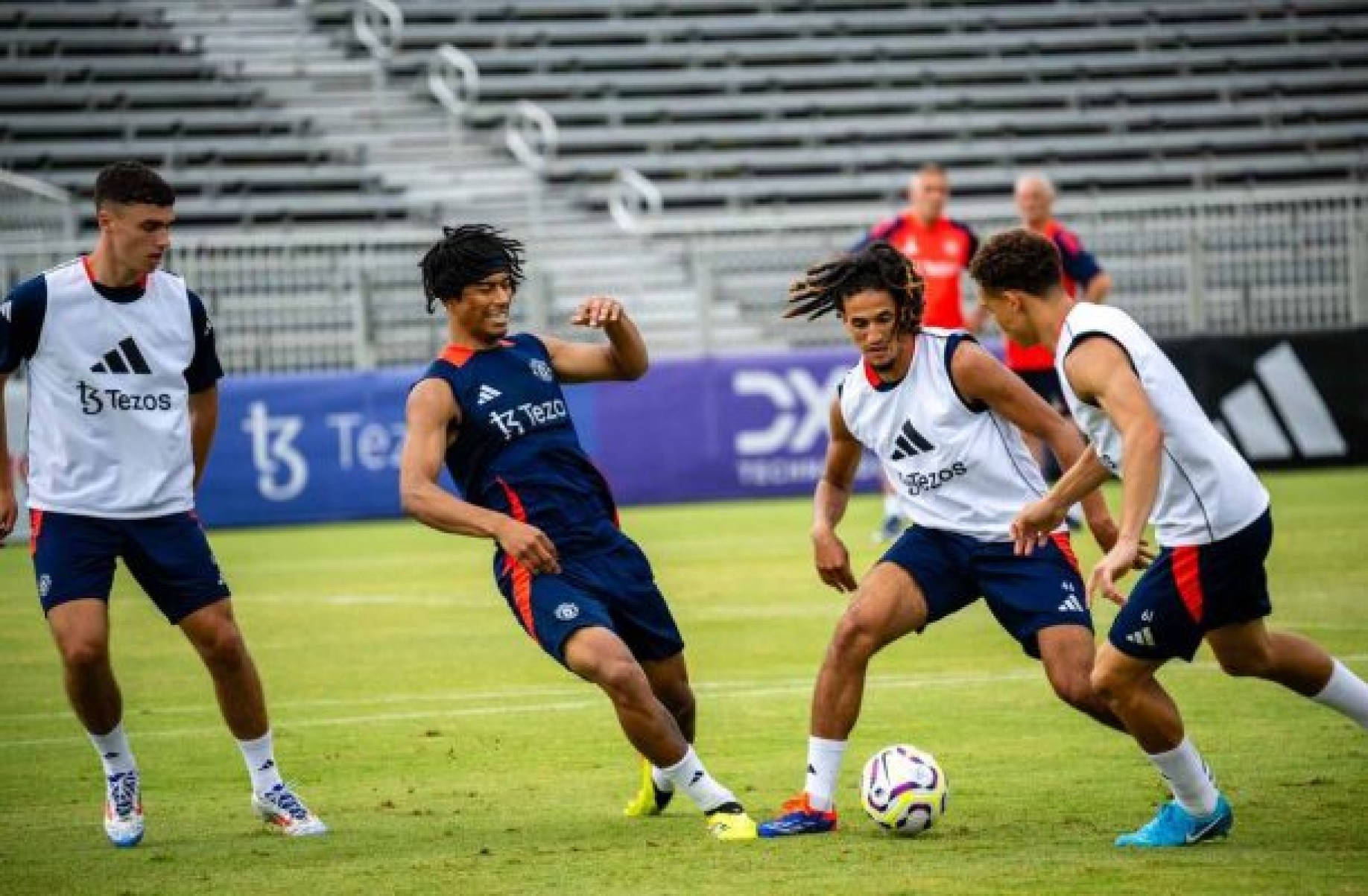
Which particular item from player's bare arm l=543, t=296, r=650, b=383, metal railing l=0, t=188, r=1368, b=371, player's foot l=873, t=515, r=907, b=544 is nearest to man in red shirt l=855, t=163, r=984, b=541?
player's foot l=873, t=515, r=907, b=544

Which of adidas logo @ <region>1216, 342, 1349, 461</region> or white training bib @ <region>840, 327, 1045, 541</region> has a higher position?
white training bib @ <region>840, 327, 1045, 541</region>

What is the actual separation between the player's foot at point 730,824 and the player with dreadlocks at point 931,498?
125 mm

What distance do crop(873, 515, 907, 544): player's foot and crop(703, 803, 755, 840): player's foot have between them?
33.1 feet

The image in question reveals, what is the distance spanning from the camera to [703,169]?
30.4 meters

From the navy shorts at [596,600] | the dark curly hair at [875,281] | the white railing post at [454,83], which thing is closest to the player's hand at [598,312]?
the dark curly hair at [875,281]

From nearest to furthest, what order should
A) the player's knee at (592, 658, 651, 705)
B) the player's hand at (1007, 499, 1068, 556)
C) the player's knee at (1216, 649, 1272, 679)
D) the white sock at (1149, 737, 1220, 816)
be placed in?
the white sock at (1149, 737, 1220, 816) < the player's knee at (1216, 649, 1272, 679) < the player's hand at (1007, 499, 1068, 556) < the player's knee at (592, 658, 651, 705)

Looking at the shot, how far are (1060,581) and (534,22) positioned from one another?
26.4 metres

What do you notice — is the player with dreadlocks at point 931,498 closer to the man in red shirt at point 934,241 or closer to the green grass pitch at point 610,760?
the green grass pitch at point 610,760

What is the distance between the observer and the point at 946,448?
7930mm

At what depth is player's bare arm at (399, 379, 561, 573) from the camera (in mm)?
7539

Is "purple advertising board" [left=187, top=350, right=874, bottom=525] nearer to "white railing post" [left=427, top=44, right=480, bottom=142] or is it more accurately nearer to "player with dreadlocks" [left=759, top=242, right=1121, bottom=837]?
"white railing post" [left=427, top=44, right=480, bottom=142]

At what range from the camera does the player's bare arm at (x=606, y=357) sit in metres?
8.15

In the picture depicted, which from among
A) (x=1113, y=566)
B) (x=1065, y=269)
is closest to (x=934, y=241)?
(x=1065, y=269)

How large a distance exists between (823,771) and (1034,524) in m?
1.14
